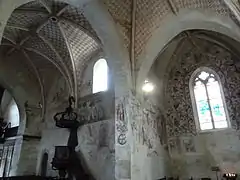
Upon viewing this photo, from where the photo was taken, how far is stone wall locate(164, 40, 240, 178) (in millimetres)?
8375

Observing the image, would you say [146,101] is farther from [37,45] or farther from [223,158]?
[37,45]

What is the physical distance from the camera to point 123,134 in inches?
248

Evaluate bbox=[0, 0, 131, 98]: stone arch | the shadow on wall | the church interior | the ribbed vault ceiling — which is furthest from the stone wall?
the shadow on wall

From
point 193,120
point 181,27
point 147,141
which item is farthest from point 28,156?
point 181,27

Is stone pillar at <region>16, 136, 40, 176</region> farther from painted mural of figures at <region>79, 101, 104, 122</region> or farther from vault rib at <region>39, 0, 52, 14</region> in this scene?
vault rib at <region>39, 0, 52, 14</region>

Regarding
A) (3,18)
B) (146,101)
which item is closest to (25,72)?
(146,101)

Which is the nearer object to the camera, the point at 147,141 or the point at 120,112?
the point at 120,112

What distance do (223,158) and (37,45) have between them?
9267 millimetres

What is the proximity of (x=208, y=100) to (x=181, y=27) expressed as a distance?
3800 mm

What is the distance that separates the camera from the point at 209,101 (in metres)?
9.36

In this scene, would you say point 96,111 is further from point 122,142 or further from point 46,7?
point 46,7

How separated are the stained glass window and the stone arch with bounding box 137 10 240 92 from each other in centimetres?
337

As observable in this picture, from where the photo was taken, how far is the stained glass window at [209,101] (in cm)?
895

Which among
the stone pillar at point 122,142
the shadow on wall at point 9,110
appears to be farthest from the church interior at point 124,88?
the shadow on wall at point 9,110
